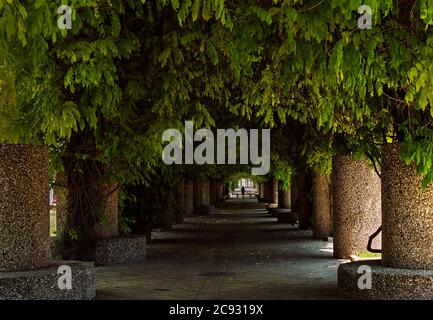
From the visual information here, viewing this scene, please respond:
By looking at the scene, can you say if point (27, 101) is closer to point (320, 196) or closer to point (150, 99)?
point (150, 99)

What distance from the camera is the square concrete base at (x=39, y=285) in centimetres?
827

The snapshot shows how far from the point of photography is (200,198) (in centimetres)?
4219

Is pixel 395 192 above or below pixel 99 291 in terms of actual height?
above

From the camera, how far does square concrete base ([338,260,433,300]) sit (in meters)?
8.81

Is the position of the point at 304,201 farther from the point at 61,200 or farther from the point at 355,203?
the point at 61,200

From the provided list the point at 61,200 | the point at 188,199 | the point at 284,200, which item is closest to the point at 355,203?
the point at 61,200

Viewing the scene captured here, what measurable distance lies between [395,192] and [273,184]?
37.5 m

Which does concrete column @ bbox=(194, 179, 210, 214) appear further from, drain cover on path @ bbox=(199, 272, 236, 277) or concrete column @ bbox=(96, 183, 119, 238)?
drain cover on path @ bbox=(199, 272, 236, 277)

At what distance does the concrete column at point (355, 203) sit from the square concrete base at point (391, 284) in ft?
17.5

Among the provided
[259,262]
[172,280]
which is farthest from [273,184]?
[172,280]

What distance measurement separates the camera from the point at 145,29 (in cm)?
1047

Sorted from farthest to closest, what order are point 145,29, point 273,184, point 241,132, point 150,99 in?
point 273,184, point 241,132, point 150,99, point 145,29

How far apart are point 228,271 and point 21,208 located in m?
5.72

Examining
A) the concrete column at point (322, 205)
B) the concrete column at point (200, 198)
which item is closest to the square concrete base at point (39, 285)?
the concrete column at point (322, 205)
